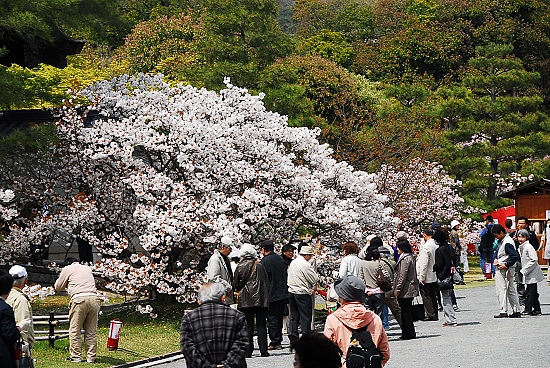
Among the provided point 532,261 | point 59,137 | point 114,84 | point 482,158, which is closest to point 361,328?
point 532,261

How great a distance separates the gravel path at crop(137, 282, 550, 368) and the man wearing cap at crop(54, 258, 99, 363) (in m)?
0.93

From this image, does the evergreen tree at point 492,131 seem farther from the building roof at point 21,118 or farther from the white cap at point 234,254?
the white cap at point 234,254

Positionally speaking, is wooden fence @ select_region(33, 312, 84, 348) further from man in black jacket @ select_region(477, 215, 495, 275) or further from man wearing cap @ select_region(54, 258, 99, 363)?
man in black jacket @ select_region(477, 215, 495, 275)

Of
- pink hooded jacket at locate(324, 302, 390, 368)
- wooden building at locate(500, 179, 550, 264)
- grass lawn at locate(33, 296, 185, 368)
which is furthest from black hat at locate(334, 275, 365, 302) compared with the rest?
wooden building at locate(500, 179, 550, 264)

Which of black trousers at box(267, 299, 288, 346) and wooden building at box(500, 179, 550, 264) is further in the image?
wooden building at box(500, 179, 550, 264)

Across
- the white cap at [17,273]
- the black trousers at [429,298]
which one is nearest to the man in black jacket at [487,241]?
the black trousers at [429,298]

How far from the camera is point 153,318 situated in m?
18.4

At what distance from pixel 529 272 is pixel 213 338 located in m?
11.5

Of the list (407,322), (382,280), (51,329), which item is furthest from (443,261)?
(51,329)

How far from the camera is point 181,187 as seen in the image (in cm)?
1781

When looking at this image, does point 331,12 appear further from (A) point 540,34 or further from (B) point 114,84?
(B) point 114,84

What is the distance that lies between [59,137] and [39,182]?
132cm

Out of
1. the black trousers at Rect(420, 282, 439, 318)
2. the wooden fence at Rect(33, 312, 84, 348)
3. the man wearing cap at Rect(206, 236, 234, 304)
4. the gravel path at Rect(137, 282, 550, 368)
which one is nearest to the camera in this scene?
the gravel path at Rect(137, 282, 550, 368)

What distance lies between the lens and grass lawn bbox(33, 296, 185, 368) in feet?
44.9
